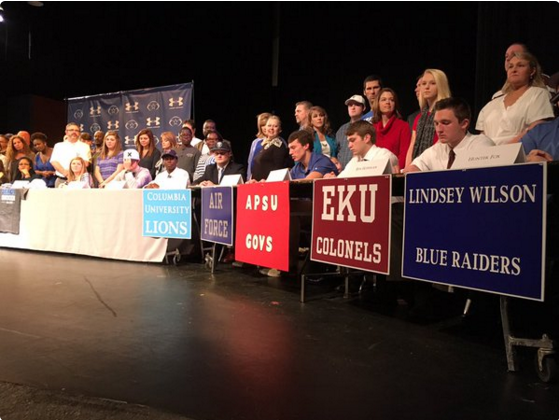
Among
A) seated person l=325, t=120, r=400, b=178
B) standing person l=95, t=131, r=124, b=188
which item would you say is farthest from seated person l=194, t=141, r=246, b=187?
seated person l=325, t=120, r=400, b=178

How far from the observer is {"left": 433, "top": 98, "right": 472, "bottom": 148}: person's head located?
2385 millimetres

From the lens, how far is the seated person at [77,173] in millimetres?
5547

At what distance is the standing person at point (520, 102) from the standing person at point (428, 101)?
1.38 ft

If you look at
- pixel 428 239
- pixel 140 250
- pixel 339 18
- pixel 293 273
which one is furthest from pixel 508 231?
pixel 339 18

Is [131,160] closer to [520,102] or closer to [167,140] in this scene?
[167,140]

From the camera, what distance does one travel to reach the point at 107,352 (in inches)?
75.0

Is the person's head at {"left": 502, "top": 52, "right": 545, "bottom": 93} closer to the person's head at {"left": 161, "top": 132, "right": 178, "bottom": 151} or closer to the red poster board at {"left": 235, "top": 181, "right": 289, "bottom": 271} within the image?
the red poster board at {"left": 235, "top": 181, "right": 289, "bottom": 271}

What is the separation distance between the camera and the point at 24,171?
626 centimetres

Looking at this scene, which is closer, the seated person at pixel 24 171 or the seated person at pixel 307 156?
the seated person at pixel 307 156

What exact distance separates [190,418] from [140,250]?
3546 mm

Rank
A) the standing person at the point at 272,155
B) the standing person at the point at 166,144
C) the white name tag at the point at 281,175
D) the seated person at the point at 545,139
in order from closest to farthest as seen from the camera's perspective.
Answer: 1. the seated person at the point at 545,139
2. the white name tag at the point at 281,175
3. the standing person at the point at 272,155
4. the standing person at the point at 166,144

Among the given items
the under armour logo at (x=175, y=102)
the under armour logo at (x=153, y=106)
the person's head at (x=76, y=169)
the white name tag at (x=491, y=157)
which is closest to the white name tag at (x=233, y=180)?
the white name tag at (x=491, y=157)

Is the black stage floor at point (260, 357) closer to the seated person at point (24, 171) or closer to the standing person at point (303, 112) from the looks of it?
the standing person at point (303, 112)

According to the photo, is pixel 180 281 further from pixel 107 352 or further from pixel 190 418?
pixel 190 418
